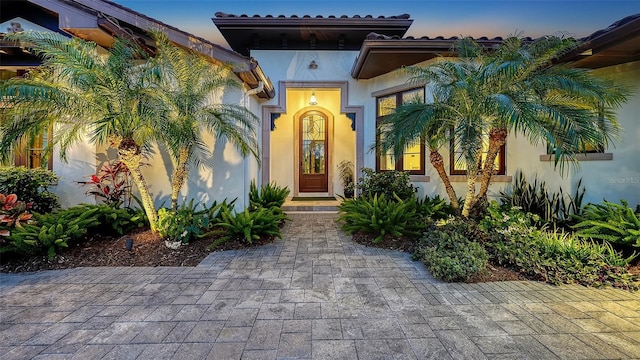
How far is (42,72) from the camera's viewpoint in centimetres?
480

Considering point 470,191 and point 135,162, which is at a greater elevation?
point 135,162

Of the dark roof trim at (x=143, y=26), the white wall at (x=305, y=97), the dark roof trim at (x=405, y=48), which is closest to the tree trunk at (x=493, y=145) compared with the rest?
the dark roof trim at (x=405, y=48)

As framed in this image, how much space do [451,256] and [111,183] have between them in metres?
7.00

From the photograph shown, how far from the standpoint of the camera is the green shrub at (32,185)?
5.20 meters

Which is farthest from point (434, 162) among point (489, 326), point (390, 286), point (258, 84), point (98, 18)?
point (98, 18)

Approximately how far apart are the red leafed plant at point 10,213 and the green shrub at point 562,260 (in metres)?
7.76

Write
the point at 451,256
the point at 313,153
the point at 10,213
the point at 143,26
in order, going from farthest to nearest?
1. the point at 313,153
2. the point at 143,26
3. the point at 10,213
4. the point at 451,256

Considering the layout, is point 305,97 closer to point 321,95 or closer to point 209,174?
point 321,95

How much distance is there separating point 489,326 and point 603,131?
361 centimetres

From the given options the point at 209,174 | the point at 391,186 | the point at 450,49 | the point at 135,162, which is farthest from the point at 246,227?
the point at 450,49

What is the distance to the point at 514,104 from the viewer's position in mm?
3867

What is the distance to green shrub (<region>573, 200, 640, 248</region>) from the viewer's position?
13.6 ft

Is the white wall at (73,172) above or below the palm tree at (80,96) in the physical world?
below

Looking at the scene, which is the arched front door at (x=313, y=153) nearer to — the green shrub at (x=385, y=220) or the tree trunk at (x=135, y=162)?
the green shrub at (x=385, y=220)
